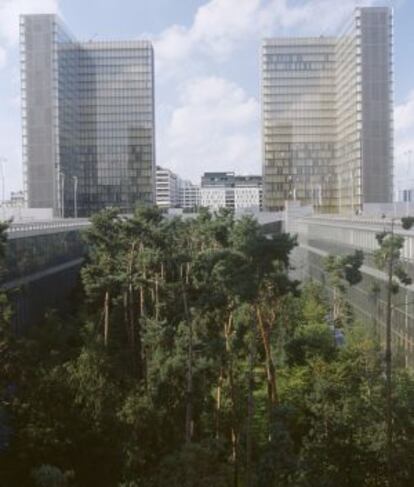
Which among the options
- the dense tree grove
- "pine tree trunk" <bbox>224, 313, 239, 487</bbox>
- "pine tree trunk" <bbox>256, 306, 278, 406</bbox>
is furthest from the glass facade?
"pine tree trunk" <bbox>256, 306, 278, 406</bbox>

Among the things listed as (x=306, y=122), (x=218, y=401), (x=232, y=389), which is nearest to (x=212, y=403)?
(x=218, y=401)

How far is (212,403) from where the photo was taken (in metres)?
33.7

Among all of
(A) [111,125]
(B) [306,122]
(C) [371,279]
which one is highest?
(B) [306,122]

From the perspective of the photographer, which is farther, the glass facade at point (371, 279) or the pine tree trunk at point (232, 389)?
the glass facade at point (371, 279)

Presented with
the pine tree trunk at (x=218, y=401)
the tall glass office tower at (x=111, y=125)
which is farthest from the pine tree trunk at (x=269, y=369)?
the tall glass office tower at (x=111, y=125)

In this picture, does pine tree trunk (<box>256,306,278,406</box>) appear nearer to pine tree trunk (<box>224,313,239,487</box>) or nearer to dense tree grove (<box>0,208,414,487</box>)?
dense tree grove (<box>0,208,414,487</box>)

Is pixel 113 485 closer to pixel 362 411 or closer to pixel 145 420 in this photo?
pixel 145 420

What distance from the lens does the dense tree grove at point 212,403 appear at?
72.8 feet

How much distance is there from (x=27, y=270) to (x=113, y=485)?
69.9 ft

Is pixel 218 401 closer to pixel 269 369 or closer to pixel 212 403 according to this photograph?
pixel 212 403

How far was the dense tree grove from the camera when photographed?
874 inches

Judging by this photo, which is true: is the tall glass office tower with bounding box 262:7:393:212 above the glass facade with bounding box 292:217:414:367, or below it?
above

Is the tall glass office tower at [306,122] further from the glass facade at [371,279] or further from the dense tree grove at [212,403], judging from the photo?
the dense tree grove at [212,403]

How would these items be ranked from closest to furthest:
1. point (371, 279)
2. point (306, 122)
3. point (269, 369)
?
point (269, 369) → point (371, 279) → point (306, 122)
